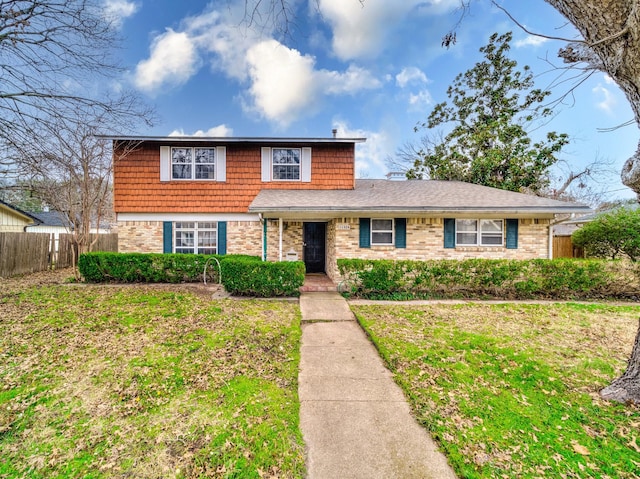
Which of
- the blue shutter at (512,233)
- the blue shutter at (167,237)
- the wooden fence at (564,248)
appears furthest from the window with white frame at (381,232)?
the wooden fence at (564,248)

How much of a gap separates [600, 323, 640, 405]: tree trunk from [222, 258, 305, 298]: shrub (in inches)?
239

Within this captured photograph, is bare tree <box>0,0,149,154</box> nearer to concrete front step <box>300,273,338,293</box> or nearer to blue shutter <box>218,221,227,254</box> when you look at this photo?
blue shutter <box>218,221,227,254</box>

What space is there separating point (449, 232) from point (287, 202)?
576 cm

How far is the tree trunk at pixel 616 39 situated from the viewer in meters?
2.71

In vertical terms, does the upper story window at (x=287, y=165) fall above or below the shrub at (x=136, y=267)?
above

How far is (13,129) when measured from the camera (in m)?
5.62

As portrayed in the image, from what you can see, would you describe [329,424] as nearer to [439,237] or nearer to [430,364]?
[430,364]

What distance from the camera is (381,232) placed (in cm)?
982

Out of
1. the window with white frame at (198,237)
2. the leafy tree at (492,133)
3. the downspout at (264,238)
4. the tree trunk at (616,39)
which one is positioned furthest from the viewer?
the leafy tree at (492,133)

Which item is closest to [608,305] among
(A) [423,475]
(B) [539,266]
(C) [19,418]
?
(B) [539,266]

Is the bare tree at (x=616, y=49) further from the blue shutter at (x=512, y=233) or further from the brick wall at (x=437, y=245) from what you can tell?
the blue shutter at (x=512, y=233)

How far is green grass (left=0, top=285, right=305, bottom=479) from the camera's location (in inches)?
92.0

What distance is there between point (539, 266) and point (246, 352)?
8446mm

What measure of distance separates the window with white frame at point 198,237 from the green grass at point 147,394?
5.13 meters
